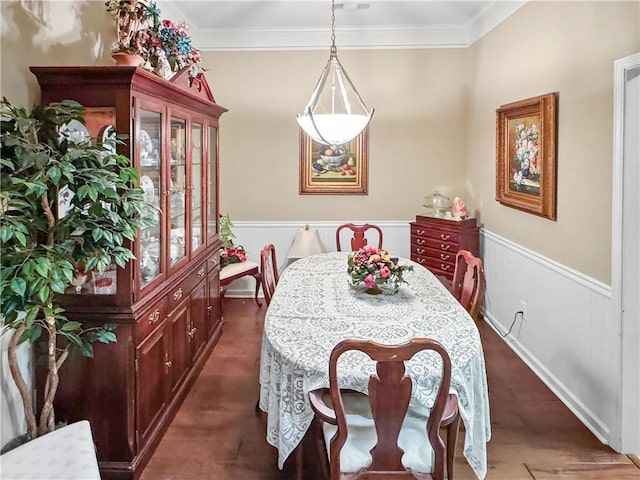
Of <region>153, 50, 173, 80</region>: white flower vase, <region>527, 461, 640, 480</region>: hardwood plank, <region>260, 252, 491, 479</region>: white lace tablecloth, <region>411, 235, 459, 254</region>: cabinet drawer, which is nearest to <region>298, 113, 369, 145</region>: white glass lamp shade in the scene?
<region>153, 50, 173, 80</region>: white flower vase

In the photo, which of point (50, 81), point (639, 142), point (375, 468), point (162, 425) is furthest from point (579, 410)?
point (50, 81)

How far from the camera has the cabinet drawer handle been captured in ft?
8.97

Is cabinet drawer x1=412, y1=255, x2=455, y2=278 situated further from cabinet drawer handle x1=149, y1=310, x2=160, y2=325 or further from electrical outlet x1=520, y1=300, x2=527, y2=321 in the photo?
cabinet drawer handle x1=149, y1=310, x2=160, y2=325

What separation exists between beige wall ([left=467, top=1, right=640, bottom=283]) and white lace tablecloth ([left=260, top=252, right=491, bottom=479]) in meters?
0.93

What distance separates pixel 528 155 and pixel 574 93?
78 cm

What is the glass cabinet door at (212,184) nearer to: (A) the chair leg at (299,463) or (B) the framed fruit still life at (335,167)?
(B) the framed fruit still life at (335,167)

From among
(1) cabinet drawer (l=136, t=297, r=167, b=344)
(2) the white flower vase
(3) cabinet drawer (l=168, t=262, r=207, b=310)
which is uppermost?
(2) the white flower vase

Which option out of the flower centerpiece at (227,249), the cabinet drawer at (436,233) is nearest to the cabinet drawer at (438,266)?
the cabinet drawer at (436,233)

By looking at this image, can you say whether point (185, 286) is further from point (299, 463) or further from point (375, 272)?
point (299, 463)

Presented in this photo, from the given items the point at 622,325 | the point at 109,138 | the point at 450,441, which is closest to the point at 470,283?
the point at 622,325

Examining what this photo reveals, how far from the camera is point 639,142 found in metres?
2.68

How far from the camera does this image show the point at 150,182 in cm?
283

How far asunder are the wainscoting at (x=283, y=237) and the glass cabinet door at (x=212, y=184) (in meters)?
1.49

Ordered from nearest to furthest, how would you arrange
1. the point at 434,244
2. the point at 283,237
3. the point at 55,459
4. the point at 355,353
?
1. the point at 55,459
2. the point at 355,353
3. the point at 434,244
4. the point at 283,237
